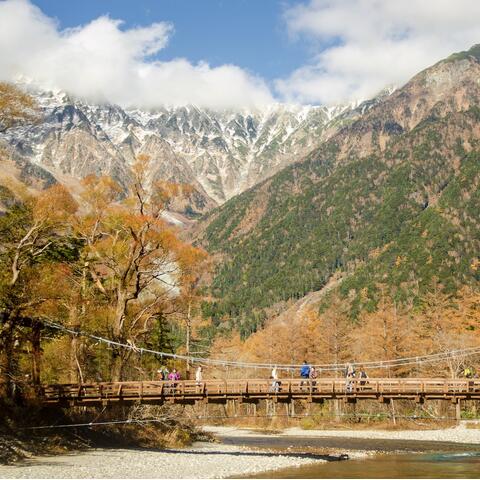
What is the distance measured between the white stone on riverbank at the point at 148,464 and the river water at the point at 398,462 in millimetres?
1869

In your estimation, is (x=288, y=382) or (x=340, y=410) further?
(x=340, y=410)

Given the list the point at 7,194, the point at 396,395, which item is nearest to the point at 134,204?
the point at 7,194

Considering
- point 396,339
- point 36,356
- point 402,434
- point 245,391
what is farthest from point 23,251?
point 396,339

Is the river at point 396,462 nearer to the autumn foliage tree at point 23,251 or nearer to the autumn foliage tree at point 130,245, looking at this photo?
→ the autumn foliage tree at point 130,245

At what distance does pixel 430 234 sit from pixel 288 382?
6560 inches

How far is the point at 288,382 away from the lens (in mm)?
33688

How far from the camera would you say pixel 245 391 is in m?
33.5

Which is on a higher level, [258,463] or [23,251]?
[23,251]

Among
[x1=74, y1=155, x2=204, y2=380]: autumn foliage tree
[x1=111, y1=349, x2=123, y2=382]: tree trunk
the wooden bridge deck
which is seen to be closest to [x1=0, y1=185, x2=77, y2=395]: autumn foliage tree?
[x1=74, y1=155, x2=204, y2=380]: autumn foliage tree

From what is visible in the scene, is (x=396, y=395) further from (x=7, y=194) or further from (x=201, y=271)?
(x=7, y=194)

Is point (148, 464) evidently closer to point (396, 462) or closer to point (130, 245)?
point (130, 245)

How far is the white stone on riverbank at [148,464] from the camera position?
26484 mm

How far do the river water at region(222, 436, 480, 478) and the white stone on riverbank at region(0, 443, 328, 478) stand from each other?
6.13 ft

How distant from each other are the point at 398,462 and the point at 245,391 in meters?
9.01
